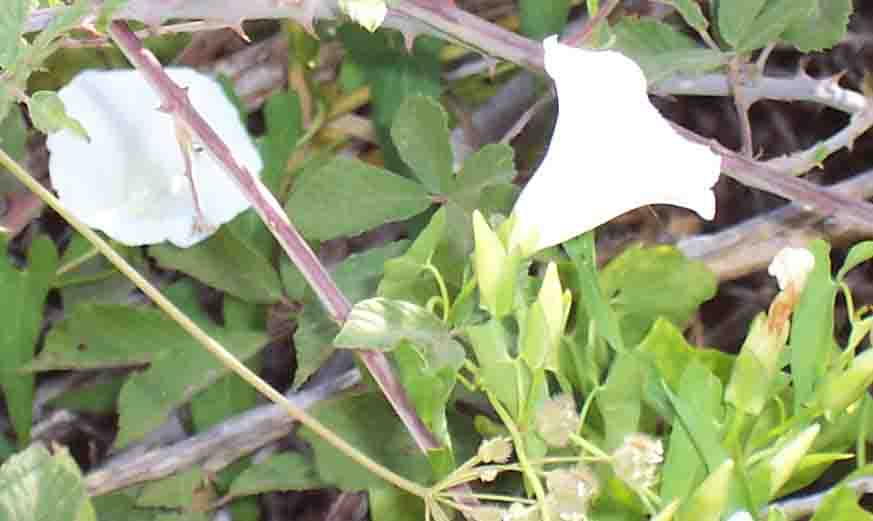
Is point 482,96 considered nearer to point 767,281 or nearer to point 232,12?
point 767,281

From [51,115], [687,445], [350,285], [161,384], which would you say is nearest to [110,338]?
[161,384]

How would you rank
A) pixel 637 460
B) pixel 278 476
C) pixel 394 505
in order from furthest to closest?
pixel 278 476, pixel 394 505, pixel 637 460

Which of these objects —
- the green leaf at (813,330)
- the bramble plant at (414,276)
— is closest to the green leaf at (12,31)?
the bramble plant at (414,276)

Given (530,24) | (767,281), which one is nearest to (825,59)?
(767,281)

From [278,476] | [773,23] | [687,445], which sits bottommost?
[278,476]

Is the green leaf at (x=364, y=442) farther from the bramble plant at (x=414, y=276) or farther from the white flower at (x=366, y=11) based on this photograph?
the white flower at (x=366, y=11)

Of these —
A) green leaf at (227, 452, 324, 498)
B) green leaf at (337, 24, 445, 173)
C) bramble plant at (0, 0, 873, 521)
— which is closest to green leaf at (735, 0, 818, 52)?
bramble plant at (0, 0, 873, 521)

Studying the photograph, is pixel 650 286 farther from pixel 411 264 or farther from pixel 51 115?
pixel 51 115
